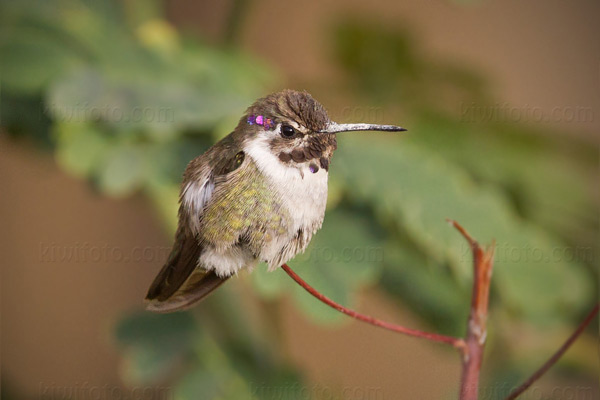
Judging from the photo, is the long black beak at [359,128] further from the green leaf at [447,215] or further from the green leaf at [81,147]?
the green leaf at [81,147]

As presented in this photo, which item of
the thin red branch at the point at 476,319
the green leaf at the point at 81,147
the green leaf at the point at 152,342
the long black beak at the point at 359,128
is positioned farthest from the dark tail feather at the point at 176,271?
the green leaf at the point at 152,342

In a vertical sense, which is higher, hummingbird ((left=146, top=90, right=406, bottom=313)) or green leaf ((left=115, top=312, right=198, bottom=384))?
hummingbird ((left=146, top=90, right=406, bottom=313))

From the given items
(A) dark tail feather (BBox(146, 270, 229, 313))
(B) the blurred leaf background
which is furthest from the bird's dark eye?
(B) the blurred leaf background

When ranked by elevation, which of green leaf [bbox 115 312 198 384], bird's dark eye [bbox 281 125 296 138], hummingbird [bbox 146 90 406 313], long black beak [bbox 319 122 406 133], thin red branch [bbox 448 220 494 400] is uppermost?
long black beak [bbox 319 122 406 133]

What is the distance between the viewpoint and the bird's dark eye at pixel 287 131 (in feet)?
1.51

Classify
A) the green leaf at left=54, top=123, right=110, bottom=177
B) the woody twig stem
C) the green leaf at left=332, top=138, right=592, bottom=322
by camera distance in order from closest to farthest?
the woody twig stem → the green leaf at left=332, top=138, right=592, bottom=322 → the green leaf at left=54, top=123, right=110, bottom=177

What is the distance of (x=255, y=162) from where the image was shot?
48cm

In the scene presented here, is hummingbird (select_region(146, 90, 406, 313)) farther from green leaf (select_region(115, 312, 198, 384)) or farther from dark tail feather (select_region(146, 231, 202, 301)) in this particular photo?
green leaf (select_region(115, 312, 198, 384))

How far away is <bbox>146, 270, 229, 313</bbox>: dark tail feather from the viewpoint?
1.57ft

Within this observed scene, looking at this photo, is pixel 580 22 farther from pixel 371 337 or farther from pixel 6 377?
pixel 6 377

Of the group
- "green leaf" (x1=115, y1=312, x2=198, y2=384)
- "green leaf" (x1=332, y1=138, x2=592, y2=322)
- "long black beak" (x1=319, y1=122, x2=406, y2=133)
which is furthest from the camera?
"green leaf" (x1=115, y1=312, x2=198, y2=384)

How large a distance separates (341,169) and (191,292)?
71 centimetres

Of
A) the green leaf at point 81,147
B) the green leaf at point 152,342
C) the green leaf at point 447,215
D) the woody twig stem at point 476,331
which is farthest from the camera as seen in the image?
the green leaf at point 152,342

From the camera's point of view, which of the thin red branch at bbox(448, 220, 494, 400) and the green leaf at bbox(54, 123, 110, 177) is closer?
the thin red branch at bbox(448, 220, 494, 400)
